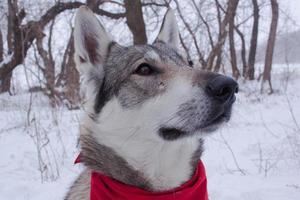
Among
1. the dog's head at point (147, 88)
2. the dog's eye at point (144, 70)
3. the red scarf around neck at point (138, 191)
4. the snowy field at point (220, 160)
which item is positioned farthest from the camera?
the snowy field at point (220, 160)

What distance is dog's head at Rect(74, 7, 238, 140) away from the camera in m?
2.38

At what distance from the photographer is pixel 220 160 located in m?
5.53

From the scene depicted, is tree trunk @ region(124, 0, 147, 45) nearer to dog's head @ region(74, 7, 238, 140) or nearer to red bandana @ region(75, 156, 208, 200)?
dog's head @ region(74, 7, 238, 140)

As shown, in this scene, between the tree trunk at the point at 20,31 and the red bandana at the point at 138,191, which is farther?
the tree trunk at the point at 20,31

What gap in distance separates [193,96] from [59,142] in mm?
5179

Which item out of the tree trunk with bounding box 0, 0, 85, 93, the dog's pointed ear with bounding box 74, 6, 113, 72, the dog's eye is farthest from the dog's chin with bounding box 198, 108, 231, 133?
the tree trunk with bounding box 0, 0, 85, 93

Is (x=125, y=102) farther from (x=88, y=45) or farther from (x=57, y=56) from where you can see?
(x=57, y=56)

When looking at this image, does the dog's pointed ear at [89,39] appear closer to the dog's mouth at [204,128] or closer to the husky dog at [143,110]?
the husky dog at [143,110]

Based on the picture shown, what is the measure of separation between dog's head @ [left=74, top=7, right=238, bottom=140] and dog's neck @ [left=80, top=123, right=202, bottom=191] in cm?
10

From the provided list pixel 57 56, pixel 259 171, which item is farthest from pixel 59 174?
pixel 57 56

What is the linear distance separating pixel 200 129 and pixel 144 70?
2.19 feet

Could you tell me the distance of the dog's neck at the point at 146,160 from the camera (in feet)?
8.95

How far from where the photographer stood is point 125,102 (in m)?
2.82

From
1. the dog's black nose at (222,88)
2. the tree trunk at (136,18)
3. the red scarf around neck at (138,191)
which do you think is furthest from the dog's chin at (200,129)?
the tree trunk at (136,18)
